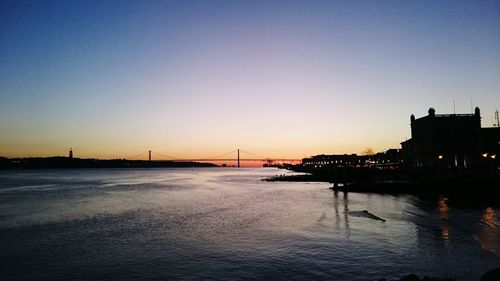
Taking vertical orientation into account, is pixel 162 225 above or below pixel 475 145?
below

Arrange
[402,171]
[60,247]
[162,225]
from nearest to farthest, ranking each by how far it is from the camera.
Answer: [60,247]
[162,225]
[402,171]

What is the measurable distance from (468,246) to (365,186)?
4761cm

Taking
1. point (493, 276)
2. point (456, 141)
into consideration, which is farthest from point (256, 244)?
point (456, 141)

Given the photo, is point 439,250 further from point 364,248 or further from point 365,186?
point 365,186

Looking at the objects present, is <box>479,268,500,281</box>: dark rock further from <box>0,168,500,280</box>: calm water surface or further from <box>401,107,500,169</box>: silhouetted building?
<box>401,107,500,169</box>: silhouetted building

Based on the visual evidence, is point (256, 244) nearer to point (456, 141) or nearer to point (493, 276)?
point (493, 276)

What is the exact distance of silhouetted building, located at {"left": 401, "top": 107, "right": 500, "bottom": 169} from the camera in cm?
6950

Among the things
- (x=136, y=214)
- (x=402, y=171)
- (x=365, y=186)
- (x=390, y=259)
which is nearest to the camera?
(x=390, y=259)

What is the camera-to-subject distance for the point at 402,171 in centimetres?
7625

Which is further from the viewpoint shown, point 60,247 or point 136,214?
point 136,214

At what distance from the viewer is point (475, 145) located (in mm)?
70312

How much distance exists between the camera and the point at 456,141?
72.5 meters

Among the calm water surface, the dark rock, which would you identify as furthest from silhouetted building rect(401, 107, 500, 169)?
the dark rock

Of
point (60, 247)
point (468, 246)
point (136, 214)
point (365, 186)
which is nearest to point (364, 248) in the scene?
point (468, 246)
